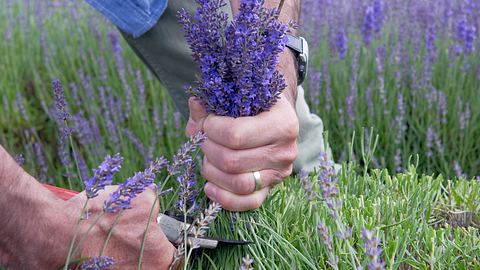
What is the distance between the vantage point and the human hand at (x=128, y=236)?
1.47 m

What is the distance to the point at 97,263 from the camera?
1375mm

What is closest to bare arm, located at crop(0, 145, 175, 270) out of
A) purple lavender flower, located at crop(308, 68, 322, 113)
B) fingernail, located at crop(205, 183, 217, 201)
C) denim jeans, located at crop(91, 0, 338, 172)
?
fingernail, located at crop(205, 183, 217, 201)

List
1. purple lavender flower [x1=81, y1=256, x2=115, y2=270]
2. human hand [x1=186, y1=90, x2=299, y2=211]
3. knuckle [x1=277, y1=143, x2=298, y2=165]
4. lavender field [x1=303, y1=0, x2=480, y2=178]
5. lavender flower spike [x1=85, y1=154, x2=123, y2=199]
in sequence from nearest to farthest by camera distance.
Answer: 1. lavender flower spike [x1=85, y1=154, x2=123, y2=199]
2. purple lavender flower [x1=81, y1=256, x2=115, y2=270]
3. human hand [x1=186, y1=90, x2=299, y2=211]
4. knuckle [x1=277, y1=143, x2=298, y2=165]
5. lavender field [x1=303, y1=0, x2=480, y2=178]

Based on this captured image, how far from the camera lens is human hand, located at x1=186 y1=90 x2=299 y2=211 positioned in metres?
1.61

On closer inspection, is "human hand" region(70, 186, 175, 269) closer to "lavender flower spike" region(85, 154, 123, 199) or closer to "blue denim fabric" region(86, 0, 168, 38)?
"lavender flower spike" region(85, 154, 123, 199)

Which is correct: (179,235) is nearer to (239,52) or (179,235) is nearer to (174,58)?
(239,52)

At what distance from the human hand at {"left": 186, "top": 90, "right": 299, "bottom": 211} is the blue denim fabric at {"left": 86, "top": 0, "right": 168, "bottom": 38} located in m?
0.89

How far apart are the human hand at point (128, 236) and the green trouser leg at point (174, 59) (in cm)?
117

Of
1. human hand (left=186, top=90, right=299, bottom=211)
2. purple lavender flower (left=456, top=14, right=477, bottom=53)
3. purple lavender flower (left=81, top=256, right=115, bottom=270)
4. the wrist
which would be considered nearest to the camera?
purple lavender flower (left=81, top=256, right=115, bottom=270)

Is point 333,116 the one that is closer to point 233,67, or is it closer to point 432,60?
point 432,60

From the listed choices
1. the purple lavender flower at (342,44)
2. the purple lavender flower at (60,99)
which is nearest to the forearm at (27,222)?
the purple lavender flower at (60,99)

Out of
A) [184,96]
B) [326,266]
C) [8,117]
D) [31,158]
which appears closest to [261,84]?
[326,266]

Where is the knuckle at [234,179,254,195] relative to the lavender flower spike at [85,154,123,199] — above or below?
below

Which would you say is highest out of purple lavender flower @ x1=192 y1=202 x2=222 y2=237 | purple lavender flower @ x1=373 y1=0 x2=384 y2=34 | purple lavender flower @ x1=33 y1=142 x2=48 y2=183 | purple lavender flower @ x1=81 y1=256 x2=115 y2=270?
purple lavender flower @ x1=192 y1=202 x2=222 y2=237
